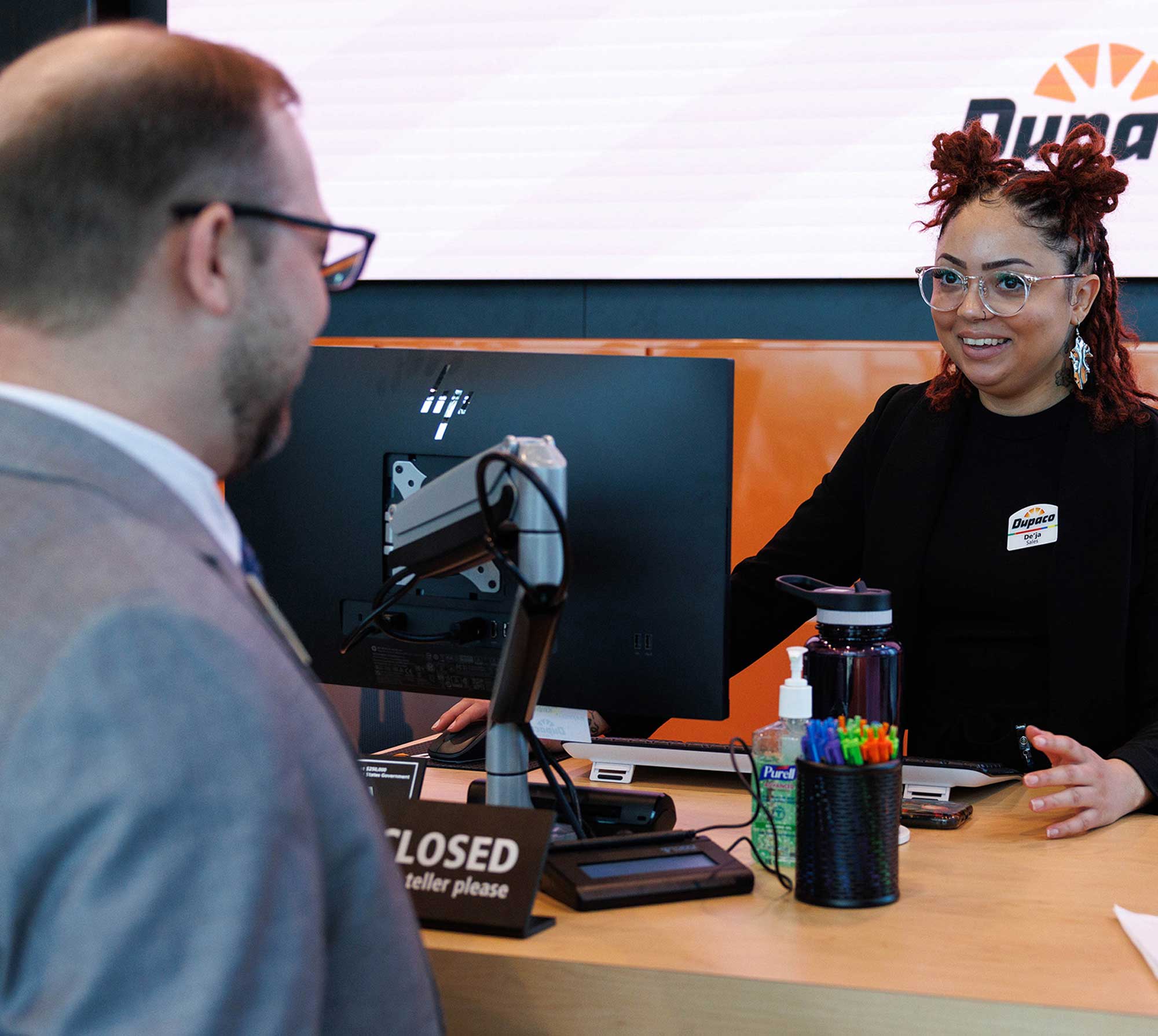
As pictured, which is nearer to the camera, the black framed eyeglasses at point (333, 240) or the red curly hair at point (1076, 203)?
the black framed eyeglasses at point (333, 240)

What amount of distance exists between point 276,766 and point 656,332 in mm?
2498

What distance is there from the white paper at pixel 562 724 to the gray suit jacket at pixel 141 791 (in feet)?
2.44

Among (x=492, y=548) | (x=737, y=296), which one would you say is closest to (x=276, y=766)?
(x=492, y=548)

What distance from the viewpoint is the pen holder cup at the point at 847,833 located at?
Answer: 939mm

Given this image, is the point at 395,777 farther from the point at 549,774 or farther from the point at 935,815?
the point at 935,815

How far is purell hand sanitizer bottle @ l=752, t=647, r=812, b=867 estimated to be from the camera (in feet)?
3.40

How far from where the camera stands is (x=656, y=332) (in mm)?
2957

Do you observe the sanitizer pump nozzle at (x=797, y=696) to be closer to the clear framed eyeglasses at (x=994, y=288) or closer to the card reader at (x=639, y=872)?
the card reader at (x=639, y=872)

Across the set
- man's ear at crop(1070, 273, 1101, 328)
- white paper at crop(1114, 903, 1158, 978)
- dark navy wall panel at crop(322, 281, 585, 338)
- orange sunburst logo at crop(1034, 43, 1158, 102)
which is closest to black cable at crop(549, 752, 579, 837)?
white paper at crop(1114, 903, 1158, 978)

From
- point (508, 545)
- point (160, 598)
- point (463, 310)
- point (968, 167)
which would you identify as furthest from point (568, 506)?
point (463, 310)

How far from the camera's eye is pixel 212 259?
67cm

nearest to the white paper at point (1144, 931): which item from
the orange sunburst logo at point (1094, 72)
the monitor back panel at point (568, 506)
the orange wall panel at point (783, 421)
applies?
the monitor back panel at point (568, 506)

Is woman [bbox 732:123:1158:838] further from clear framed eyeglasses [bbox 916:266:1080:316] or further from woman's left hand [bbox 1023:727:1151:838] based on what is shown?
woman's left hand [bbox 1023:727:1151:838]

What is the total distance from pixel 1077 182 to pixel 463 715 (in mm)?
1148
